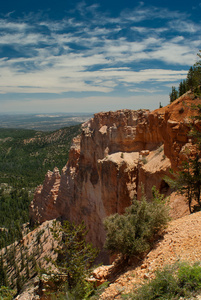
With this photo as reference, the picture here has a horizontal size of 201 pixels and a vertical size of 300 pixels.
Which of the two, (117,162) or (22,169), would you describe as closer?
(117,162)

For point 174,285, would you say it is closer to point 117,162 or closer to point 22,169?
point 117,162

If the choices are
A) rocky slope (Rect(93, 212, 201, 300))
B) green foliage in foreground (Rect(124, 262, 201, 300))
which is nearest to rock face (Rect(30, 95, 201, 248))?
rocky slope (Rect(93, 212, 201, 300))

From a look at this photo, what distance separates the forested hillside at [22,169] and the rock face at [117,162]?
57.8 ft

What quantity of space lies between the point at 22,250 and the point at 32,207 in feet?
30.9

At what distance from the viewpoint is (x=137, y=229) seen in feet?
27.8

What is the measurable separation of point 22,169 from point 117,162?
326 ft

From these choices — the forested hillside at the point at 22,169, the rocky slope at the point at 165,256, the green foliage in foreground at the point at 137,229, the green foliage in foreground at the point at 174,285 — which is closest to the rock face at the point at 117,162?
the green foliage in foreground at the point at 137,229

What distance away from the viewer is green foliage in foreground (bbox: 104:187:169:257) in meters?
8.08

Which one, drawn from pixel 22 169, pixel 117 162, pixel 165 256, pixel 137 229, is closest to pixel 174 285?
pixel 165 256

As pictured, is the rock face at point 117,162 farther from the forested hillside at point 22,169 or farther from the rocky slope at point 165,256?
the forested hillside at point 22,169

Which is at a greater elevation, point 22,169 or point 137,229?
point 137,229

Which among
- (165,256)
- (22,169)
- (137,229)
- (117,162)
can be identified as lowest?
(22,169)

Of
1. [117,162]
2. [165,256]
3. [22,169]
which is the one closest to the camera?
[165,256]

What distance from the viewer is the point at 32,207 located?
42250 mm
